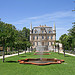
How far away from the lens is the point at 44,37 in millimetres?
74750

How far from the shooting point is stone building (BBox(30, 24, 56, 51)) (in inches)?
2938

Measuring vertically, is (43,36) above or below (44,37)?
above

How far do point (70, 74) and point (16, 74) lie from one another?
3.88 meters

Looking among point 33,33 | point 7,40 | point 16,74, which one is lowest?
point 16,74

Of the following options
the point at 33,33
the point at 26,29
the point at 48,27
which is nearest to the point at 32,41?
the point at 33,33

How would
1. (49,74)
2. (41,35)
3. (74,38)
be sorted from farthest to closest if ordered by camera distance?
(41,35) < (74,38) < (49,74)

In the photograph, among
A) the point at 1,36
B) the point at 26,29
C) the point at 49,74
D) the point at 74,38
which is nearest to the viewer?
the point at 49,74

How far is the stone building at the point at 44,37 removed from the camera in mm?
74625

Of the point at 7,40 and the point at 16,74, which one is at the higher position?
the point at 7,40

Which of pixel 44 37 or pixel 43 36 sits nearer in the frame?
pixel 44 37

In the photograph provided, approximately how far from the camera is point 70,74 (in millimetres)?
9656

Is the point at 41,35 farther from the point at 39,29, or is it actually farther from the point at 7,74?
the point at 7,74

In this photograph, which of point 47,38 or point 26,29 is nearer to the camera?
point 47,38

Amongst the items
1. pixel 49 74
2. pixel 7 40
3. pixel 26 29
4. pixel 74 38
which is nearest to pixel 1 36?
pixel 7 40
